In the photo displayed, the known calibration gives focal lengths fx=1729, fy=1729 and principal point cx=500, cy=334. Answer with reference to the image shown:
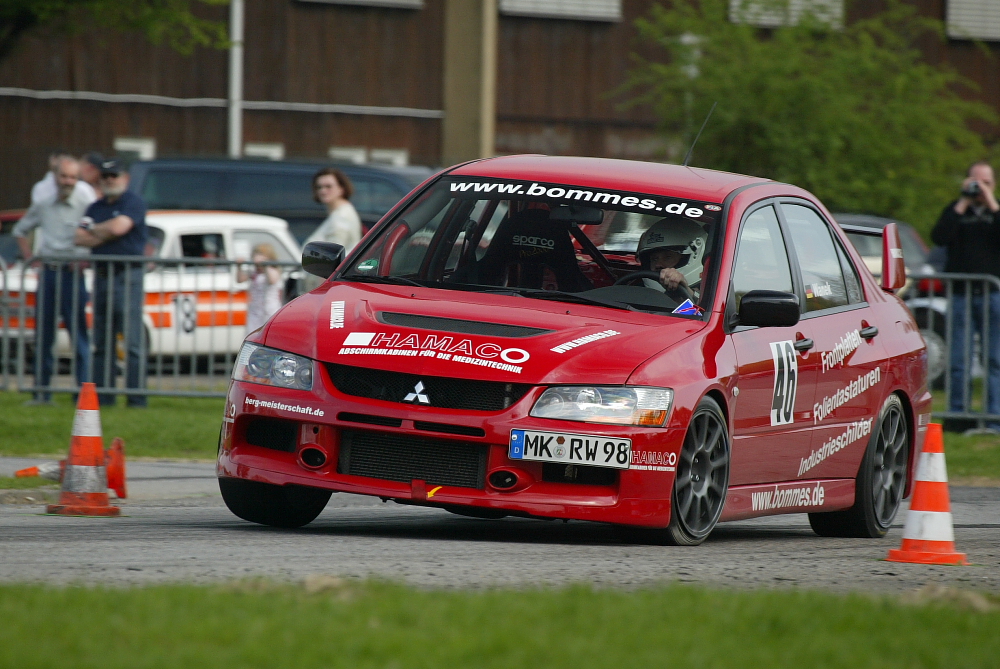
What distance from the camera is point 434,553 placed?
6.38 meters

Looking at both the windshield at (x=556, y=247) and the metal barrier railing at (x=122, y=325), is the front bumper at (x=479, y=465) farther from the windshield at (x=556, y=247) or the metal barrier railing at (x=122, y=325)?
the metal barrier railing at (x=122, y=325)

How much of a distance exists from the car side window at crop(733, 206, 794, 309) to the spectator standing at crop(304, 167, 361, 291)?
5680 mm

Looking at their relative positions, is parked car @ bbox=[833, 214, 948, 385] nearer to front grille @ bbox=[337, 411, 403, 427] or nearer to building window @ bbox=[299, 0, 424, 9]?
front grille @ bbox=[337, 411, 403, 427]

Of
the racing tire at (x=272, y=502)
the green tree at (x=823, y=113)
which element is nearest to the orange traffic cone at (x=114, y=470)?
the racing tire at (x=272, y=502)

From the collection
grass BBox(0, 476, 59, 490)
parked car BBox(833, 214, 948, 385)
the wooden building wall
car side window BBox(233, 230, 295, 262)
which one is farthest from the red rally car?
the wooden building wall

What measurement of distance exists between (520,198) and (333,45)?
24955mm

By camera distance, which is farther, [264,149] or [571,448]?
[264,149]

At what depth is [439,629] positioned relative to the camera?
14.3 feet

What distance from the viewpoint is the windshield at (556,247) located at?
7.43 meters

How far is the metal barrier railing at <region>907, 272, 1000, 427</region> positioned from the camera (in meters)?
13.4

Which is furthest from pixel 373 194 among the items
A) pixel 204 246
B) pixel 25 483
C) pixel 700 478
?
pixel 700 478

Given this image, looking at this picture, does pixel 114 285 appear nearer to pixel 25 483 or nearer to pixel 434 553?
pixel 25 483

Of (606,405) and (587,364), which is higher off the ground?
(587,364)

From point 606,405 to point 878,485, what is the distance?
2.63 metres
